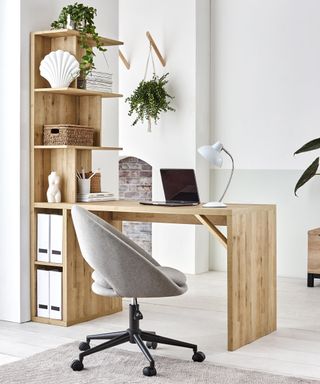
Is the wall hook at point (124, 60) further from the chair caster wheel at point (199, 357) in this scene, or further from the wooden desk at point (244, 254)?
the chair caster wheel at point (199, 357)

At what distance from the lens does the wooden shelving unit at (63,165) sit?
488 centimetres

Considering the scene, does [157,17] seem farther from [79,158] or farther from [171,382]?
[171,382]

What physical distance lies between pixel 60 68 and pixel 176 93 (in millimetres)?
2545

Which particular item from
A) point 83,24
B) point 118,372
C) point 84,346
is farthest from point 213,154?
point 118,372

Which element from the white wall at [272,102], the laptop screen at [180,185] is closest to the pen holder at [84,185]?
the laptop screen at [180,185]

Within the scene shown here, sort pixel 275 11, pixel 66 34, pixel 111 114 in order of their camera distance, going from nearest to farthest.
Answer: pixel 66 34 → pixel 111 114 → pixel 275 11

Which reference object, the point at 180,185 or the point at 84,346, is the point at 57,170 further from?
the point at 84,346

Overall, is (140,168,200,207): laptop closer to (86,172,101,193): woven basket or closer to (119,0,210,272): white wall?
(86,172,101,193): woven basket

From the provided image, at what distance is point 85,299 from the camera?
5035 mm

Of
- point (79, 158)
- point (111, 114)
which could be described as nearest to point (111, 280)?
point (79, 158)

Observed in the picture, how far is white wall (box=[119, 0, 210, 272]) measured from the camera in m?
7.14

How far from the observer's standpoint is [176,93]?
7.23 meters

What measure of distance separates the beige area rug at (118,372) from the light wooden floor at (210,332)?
0.50 ft

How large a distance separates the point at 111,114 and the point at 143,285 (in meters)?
2.45
